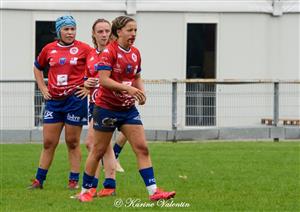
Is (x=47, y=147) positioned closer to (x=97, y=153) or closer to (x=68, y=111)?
(x=68, y=111)

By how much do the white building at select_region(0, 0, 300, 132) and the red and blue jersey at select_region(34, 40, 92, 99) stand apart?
1207 centimetres

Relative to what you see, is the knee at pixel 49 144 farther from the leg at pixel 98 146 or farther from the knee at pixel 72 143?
the leg at pixel 98 146

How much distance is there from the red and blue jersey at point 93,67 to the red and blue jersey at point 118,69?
905mm

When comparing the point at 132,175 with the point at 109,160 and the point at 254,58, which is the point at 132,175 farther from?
the point at 254,58

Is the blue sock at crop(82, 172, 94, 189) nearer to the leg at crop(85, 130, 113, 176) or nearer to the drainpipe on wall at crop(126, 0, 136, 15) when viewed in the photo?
the leg at crop(85, 130, 113, 176)

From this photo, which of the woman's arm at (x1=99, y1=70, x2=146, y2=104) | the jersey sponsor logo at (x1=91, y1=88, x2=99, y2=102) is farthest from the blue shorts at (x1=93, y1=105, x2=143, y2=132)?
the jersey sponsor logo at (x1=91, y1=88, x2=99, y2=102)

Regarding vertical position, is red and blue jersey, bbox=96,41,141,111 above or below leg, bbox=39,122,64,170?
above

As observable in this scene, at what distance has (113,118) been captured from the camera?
976 centimetres

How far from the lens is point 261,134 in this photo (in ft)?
69.1

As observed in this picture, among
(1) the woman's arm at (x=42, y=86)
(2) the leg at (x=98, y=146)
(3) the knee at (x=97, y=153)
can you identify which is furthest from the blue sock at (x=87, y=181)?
(1) the woman's arm at (x=42, y=86)

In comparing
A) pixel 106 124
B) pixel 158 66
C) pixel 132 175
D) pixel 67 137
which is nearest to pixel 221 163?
pixel 132 175

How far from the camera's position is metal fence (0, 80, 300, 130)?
2073 centimetres

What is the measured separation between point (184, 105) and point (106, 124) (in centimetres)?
1141

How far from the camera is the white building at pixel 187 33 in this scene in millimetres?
23328
